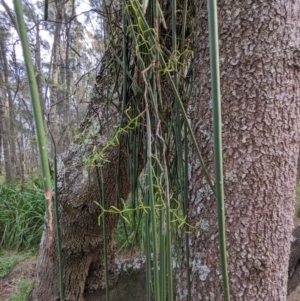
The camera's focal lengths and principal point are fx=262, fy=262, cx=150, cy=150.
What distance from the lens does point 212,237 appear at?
1.75 feet

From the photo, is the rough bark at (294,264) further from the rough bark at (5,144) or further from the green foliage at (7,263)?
the rough bark at (5,144)

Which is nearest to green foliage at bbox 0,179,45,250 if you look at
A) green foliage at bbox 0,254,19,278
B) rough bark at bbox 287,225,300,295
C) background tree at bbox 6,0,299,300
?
green foliage at bbox 0,254,19,278

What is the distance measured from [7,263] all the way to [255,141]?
2.25 meters

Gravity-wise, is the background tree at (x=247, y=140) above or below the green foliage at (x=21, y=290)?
above

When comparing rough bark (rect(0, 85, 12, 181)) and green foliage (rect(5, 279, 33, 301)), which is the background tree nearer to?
green foliage (rect(5, 279, 33, 301))

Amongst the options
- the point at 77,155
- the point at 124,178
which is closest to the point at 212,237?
the point at 124,178

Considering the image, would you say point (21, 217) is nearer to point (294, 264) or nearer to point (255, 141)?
point (294, 264)

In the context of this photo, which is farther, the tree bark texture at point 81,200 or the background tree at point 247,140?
the tree bark texture at point 81,200

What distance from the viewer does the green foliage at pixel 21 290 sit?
1.67 m

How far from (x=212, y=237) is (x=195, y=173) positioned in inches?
5.3

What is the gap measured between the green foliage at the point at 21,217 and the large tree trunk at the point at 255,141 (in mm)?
2291

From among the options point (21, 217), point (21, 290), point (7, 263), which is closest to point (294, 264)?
point (21, 290)

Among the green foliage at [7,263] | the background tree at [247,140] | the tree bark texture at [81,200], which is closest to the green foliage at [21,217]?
the green foliage at [7,263]

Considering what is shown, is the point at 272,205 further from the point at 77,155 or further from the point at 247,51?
the point at 77,155
